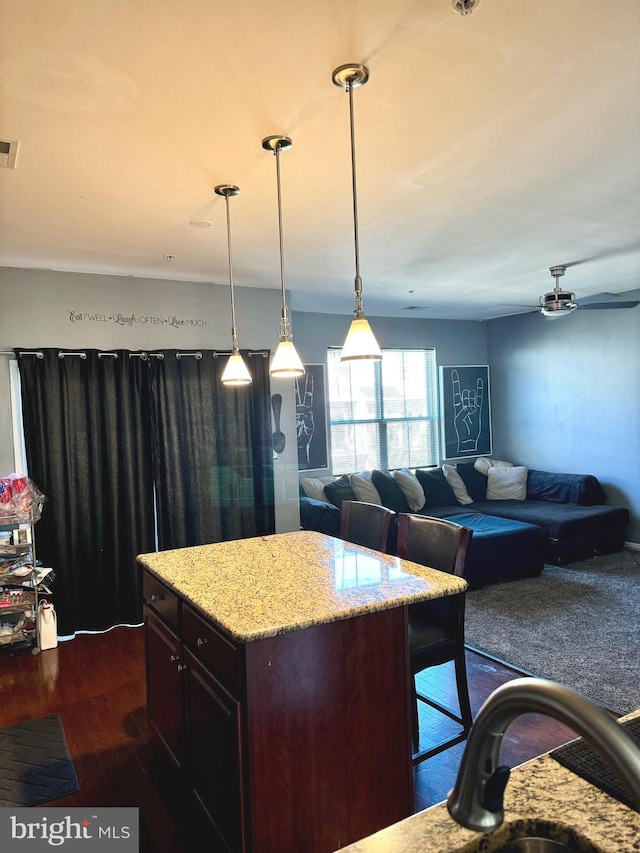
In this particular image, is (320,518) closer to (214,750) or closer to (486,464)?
(486,464)

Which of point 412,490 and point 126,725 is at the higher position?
point 412,490

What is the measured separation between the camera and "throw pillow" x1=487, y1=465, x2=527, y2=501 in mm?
6523

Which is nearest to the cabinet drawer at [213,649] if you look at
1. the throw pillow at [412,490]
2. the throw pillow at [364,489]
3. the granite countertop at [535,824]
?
the granite countertop at [535,824]

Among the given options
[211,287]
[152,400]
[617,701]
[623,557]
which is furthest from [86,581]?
[623,557]

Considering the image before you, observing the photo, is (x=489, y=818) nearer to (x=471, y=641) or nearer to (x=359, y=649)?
(x=359, y=649)

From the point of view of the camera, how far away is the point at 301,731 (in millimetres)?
1741

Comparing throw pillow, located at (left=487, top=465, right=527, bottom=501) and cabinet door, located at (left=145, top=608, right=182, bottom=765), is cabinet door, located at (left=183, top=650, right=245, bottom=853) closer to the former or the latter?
cabinet door, located at (left=145, top=608, right=182, bottom=765)

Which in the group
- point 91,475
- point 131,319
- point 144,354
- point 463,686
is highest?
point 131,319

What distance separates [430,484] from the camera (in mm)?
6258

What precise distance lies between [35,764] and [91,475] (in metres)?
1.93

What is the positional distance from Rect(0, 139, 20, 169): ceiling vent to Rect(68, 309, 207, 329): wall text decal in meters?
1.78

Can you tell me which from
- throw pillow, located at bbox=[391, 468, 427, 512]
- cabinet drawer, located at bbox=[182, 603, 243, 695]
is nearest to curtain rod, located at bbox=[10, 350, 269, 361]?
throw pillow, located at bbox=[391, 468, 427, 512]

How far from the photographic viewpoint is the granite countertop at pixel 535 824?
2.70 feet

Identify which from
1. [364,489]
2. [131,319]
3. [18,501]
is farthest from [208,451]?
[364,489]
